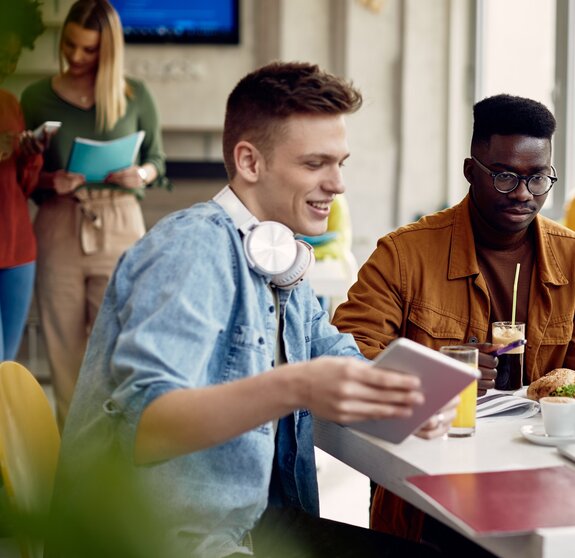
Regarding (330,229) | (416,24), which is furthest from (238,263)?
(416,24)

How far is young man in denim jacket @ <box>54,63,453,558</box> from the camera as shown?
3.23ft

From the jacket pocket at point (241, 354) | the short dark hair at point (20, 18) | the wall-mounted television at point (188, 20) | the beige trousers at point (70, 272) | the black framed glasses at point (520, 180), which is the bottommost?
the beige trousers at point (70, 272)

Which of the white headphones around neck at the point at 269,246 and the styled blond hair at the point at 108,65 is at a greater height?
the styled blond hair at the point at 108,65

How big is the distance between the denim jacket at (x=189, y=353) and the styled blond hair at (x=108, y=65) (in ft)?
7.19

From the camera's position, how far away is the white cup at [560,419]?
4.09 feet

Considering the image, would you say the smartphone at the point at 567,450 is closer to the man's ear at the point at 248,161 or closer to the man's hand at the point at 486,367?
the man's hand at the point at 486,367

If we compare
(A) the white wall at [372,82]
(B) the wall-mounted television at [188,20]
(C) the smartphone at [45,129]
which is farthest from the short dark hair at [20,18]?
(B) the wall-mounted television at [188,20]

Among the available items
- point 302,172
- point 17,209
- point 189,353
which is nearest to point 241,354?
point 189,353

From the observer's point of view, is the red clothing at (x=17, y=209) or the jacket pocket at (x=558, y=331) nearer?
the jacket pocket at (x=558, y=331)

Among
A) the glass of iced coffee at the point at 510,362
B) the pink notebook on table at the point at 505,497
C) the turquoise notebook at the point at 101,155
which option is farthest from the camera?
the turquoise notebook at the point at 101,155

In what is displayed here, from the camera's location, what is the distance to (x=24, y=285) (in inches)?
125

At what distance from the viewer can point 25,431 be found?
1.27 m

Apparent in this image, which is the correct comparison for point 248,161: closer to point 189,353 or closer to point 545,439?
point 189,353

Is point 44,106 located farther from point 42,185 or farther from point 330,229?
point 330,229
